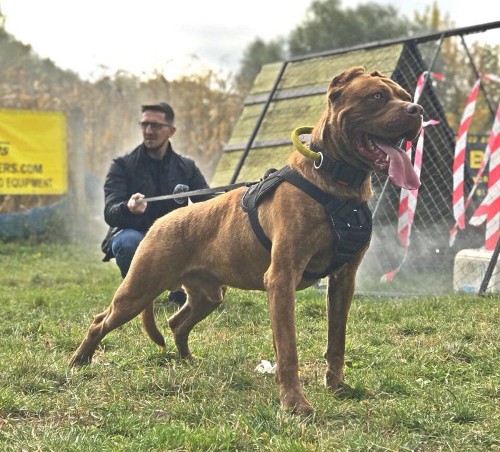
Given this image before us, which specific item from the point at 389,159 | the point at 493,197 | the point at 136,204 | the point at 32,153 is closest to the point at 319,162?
the point at 389,159

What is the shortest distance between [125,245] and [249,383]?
2372 mm

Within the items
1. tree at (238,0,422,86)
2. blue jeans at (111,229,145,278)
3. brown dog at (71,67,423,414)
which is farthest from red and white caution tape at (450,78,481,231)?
tree at (238,0,422,86)

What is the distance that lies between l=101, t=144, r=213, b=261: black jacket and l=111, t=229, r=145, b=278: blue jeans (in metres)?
0.10

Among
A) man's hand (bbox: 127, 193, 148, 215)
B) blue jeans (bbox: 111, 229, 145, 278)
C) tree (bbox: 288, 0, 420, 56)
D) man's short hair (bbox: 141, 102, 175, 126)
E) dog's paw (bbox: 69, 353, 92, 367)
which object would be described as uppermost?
tree (bbox: 288, 0, 420, 56)

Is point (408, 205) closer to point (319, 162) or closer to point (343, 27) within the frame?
point (319, 162)

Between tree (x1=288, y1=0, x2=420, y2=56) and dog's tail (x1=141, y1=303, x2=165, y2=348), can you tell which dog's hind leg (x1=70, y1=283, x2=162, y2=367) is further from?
tree (x1=288, y1=0, x2=420, y2=56)

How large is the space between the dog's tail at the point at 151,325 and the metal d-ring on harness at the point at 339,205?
124 cm

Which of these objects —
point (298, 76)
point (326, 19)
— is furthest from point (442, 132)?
point (326, 19)

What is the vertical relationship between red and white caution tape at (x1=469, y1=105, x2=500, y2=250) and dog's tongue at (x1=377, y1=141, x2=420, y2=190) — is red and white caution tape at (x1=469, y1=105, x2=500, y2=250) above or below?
below

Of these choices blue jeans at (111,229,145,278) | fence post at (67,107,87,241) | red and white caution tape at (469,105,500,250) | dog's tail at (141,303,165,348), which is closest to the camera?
dog's tail at (141,303,165,348)

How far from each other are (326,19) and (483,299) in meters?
30.1

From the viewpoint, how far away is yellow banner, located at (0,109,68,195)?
12.6 metres

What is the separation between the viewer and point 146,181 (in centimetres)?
642

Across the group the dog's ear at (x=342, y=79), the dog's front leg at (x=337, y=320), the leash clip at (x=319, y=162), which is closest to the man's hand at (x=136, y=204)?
the dog's front leg at (x=337, y=320)
